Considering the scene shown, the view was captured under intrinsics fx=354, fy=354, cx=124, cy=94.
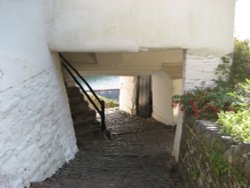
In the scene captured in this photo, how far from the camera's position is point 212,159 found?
3391mm

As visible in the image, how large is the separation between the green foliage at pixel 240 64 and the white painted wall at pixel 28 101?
294 cm

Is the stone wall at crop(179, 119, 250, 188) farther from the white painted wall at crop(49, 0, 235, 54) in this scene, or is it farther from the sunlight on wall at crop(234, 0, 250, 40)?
the sunlight on wall at crop(234, 0, 250, 40)

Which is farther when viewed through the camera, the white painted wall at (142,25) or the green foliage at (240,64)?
the green foliage at (240,64)

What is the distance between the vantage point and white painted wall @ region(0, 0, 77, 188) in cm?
412

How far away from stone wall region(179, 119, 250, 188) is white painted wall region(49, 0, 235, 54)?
1.38m

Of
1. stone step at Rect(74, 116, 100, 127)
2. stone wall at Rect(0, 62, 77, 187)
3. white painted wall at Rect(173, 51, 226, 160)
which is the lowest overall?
stone step at Rect(74, 116, 100, 127)

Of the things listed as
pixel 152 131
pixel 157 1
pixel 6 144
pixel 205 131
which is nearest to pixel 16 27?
→ pixel 6 144

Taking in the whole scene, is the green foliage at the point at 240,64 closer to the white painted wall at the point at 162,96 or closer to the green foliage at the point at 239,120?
the green foliage at the point at 239,120

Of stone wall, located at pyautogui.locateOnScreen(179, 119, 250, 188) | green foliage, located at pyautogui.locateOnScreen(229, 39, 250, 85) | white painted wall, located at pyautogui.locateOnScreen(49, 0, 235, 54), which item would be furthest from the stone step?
green foliage, located at pyautogui.locateOnScreen(229, 39, 250, 85)

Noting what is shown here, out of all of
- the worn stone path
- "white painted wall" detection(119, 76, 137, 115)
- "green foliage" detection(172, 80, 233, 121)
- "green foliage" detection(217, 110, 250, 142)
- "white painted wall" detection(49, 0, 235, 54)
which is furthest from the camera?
"white painted wall" detection(119, 76, 137, 115)

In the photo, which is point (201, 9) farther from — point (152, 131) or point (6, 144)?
point (152, 131)

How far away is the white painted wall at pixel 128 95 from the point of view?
13.3 m

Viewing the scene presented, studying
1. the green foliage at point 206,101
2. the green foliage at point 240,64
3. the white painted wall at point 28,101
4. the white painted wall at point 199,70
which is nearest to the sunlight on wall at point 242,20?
the green foliage at point 240,64

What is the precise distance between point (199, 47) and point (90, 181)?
8.77ft
